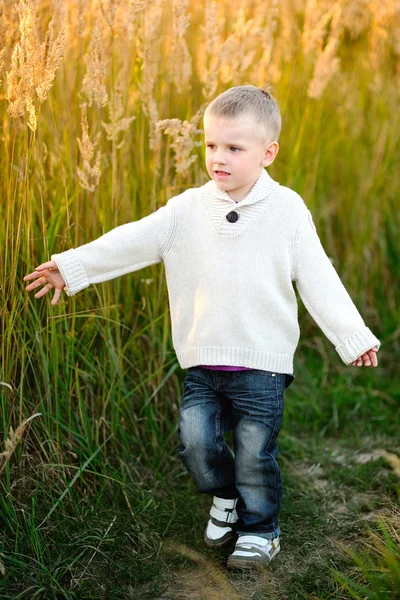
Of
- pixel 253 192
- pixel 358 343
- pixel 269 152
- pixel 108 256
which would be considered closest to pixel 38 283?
pixel 108 256

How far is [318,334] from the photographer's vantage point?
4.22 meters

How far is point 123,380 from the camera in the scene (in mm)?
3051

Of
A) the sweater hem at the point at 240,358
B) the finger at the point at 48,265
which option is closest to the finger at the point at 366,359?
the sweater hem at the point at 240,358

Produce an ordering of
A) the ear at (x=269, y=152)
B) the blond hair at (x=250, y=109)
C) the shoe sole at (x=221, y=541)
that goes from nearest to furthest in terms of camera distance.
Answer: the blond hair at (x=250, y=109)
the ear at (x=269, y=152)
the shoe sole at (x=221, y=541)

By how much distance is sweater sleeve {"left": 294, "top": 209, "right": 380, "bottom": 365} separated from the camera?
2492mm

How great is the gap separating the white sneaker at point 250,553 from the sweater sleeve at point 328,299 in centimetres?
66

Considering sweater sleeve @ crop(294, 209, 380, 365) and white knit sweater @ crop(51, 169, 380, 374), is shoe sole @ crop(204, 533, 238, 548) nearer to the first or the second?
white knit sweater @ crop(51, 169, 380, 374)

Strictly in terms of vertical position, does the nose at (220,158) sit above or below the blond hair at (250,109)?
below

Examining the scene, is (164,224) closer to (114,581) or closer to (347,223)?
(114,581)

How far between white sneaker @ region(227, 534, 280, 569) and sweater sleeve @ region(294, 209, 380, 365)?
656mm

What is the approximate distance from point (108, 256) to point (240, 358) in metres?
0.52

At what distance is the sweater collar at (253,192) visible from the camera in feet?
8.22

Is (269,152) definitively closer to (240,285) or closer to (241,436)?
(240,285)

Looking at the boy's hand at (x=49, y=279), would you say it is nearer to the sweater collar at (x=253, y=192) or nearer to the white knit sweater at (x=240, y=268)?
the white knit sweater at (x=240, y=268)
